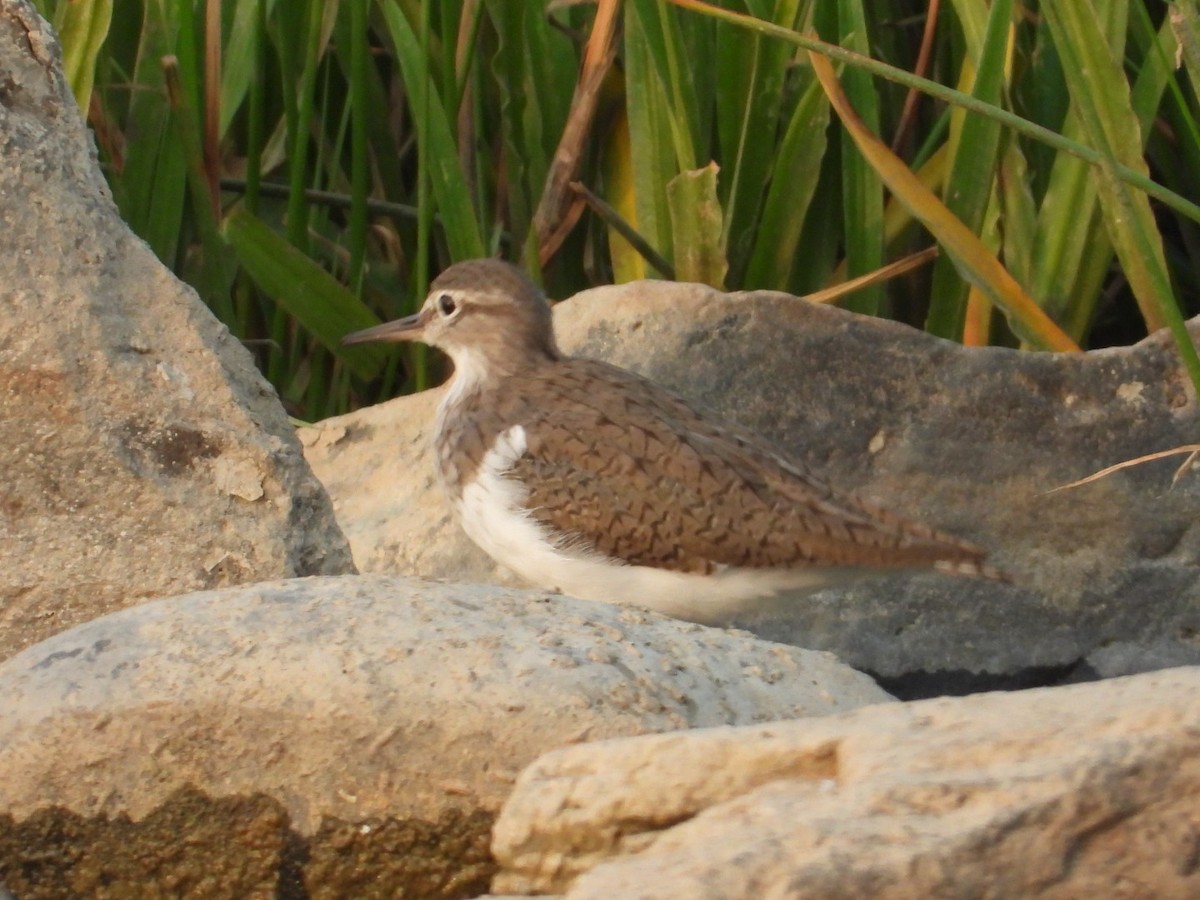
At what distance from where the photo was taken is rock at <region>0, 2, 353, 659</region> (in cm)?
411

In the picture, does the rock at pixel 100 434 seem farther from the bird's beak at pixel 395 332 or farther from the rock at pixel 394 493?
the bird's beak at pixel 395 332

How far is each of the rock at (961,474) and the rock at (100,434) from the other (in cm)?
107

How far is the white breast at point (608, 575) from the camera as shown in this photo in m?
4.59

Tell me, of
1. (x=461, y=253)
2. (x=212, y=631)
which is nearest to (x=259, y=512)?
(x=212, y=631)

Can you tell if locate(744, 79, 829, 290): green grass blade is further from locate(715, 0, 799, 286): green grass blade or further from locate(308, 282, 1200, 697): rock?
locate(308, 282, 1200, 697): rock

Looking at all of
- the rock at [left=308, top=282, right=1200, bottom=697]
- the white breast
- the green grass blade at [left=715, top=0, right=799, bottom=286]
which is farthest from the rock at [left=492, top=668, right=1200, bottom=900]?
the green grass blade at [left=715, top=0, right=799, bottom=286]

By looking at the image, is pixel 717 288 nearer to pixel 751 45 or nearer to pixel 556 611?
pixel 751 45

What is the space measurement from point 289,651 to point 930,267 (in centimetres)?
350

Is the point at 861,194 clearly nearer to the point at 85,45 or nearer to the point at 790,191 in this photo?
the point at 790,191

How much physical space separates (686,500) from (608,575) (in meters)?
0.28

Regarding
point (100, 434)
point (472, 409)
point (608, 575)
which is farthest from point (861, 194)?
point (100, 434)

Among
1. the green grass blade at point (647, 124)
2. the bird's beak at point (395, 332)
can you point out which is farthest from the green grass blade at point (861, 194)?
the bird's beak at point (395, 332)

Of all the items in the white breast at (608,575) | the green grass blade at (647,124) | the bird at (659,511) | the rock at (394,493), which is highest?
the green grass blade at (647,124)

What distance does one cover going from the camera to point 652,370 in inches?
212
